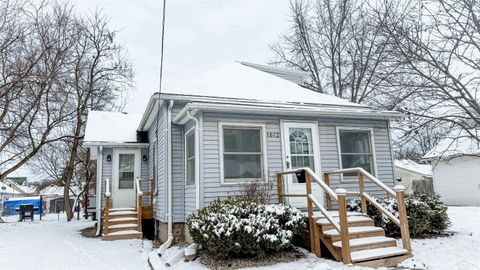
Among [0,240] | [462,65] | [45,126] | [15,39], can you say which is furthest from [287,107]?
[45,126]

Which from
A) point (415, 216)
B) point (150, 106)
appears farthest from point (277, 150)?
point (150, 106)

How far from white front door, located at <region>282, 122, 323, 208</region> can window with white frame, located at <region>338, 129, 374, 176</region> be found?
833 millimetres

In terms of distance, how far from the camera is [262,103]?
8.20 meters

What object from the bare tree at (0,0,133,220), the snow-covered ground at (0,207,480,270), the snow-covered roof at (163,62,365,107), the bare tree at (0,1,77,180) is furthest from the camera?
Result: the bare tree at (0,0,133,220)

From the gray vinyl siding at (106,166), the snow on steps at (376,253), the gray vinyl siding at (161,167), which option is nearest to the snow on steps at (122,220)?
the gray vinyl siding at (161,167)

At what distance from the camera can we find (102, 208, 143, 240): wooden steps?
384 inches

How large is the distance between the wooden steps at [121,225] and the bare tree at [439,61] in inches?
303

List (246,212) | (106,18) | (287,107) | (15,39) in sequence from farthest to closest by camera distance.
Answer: (106,18), (15,39), (287,107), (246,212)

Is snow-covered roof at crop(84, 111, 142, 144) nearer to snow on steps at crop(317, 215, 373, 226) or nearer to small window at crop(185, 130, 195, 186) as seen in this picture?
small window at crop(185, 130, 195, 186)

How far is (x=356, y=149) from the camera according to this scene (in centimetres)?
902

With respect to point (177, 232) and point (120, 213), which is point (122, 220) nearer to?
point (120, 213)

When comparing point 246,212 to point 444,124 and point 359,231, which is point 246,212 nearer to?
point 359,231

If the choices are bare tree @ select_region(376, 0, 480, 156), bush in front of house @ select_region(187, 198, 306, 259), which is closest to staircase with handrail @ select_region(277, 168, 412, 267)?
bush in front of house @ select_region(187, 198, 306, 259)

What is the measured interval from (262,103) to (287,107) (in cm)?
61
